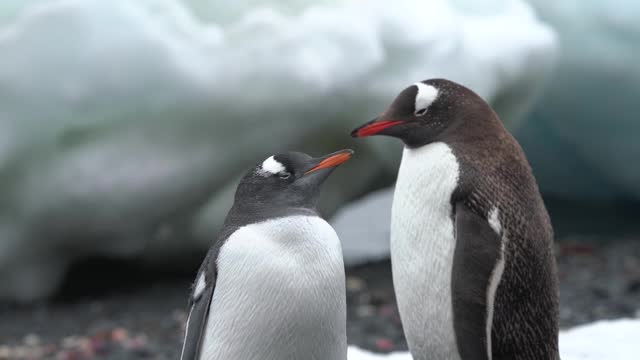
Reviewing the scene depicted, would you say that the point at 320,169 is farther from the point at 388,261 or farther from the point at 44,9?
the point at 388,261

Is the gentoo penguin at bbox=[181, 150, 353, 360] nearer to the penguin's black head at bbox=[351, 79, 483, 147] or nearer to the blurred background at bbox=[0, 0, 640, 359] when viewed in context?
the penguin's black head at bbox=[351, 79, 483, 147]

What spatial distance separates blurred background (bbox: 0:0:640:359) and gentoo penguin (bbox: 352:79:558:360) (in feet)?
6.21

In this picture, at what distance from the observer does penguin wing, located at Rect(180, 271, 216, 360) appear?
207 cm

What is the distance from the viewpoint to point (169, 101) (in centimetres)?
466

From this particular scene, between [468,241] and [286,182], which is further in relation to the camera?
[286,182]

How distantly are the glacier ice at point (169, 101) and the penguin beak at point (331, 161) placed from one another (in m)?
2.68

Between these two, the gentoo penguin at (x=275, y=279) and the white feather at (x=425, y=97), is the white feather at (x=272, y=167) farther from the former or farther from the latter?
the white feather at (x=425, y=97)

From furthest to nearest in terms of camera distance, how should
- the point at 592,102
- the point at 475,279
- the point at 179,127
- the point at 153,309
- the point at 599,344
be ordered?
the point at 592,102, the point at 179,127, the point at 153,309, the point at 599,344, the point at 475,279

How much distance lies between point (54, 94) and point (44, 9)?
0.39 metres

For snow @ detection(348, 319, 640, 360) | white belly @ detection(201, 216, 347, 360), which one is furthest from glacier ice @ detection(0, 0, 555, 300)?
white belly @ detection(201, 216, 347, 360)

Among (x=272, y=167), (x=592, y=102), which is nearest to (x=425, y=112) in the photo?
(x=272, y=167)

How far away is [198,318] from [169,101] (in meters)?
2.70

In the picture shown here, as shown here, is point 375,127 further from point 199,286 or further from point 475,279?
point 199,286

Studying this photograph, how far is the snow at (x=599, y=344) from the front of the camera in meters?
2.62
